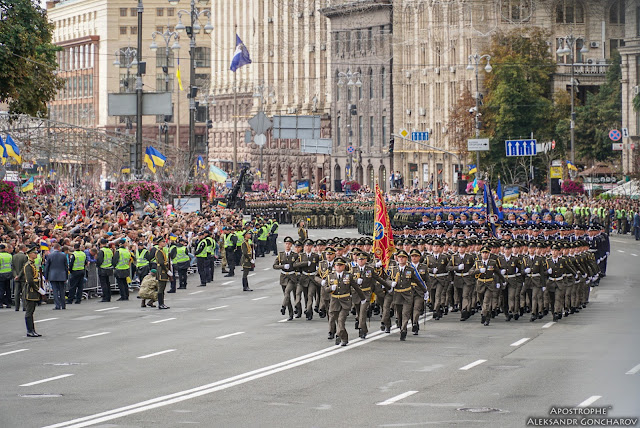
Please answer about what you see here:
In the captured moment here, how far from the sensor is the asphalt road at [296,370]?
53.5 feet

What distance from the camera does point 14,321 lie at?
89.9 ft

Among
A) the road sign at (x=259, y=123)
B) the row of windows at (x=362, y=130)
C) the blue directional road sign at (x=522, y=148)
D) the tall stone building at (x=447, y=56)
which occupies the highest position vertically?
the tall stone building at (x=447, y=56)

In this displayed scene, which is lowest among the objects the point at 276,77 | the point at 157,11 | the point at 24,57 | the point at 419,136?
the point at 24,57

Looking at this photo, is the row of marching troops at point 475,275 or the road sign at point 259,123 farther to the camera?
the road sign at point 259,123

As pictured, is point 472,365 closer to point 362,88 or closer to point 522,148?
point 522,148

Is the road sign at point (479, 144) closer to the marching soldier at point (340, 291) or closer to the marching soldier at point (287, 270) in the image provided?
the marching soldier at point (287, 270)

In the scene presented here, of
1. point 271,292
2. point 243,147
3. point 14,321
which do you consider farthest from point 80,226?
point 243,147

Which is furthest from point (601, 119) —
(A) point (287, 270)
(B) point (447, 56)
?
(A) point (287, 270)

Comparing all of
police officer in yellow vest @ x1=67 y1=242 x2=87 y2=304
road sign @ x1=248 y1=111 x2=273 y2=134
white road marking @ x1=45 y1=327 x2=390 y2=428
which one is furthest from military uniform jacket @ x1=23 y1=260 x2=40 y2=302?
road sign @ x1=248 y1=111 x2=273 y2=134

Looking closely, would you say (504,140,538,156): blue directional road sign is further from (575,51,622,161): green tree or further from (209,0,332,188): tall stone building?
(209,0,332,188): tall stone building

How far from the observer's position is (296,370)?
65.7 ft

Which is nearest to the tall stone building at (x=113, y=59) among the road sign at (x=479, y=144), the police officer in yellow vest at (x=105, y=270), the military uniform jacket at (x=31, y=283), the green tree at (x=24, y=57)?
the road sign at (x=479, y=144)

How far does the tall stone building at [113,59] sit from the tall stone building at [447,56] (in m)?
52.7

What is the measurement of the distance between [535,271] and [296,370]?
8113mm
